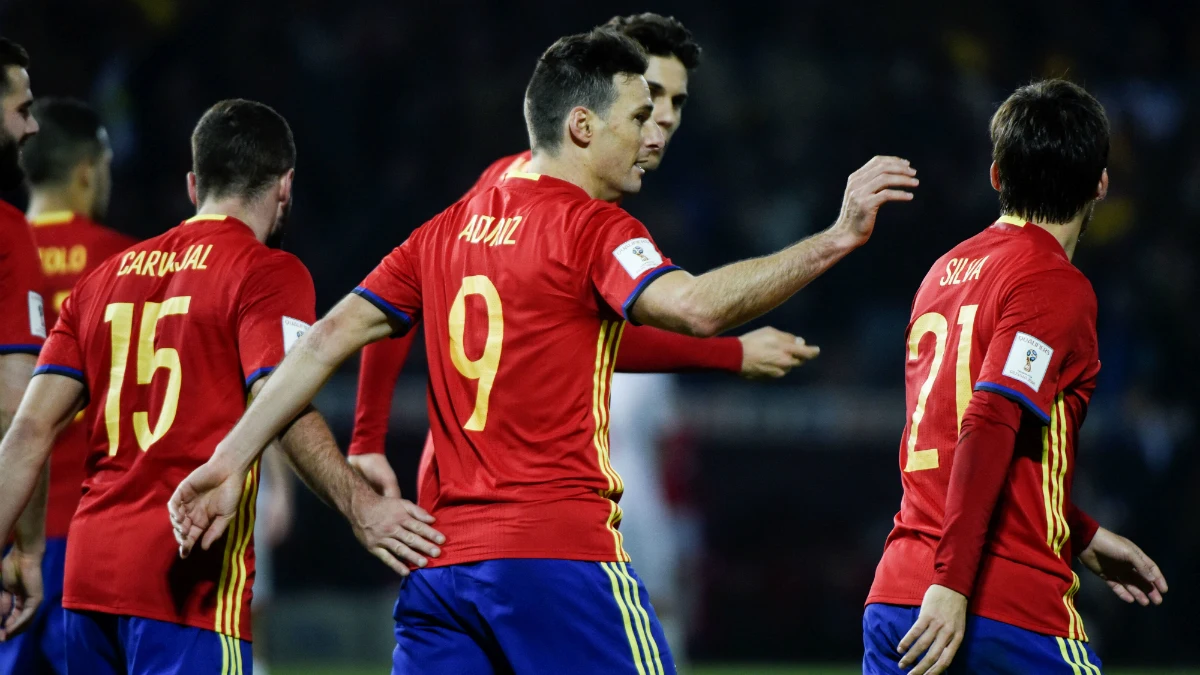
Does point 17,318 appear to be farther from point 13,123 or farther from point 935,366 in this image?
point 935,366

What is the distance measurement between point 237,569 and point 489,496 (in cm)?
91

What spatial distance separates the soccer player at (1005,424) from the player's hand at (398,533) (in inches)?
43.7

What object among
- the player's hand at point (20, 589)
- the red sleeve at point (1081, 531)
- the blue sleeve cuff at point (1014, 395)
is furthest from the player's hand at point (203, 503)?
the red sleeve at point (1081, 531)

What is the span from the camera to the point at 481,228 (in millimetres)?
3488

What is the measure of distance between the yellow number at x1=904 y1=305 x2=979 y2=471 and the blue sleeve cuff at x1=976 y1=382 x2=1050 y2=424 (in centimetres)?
13

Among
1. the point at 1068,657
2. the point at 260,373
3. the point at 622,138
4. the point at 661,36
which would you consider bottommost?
the point at 1068,657

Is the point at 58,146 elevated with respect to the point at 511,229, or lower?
elevated

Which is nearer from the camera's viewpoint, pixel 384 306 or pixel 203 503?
pixel 203 503

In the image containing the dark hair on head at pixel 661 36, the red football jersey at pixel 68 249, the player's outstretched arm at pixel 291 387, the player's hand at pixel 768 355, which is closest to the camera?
the player's outstretched arm at pixel 291 387

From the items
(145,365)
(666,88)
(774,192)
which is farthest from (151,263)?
(774,192)

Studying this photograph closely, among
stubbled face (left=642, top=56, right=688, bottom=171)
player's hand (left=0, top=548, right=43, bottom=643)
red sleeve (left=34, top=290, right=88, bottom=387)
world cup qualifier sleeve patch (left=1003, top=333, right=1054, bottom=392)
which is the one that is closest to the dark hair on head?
stubbled face (left=642, top=56, right=688, bottom=171)

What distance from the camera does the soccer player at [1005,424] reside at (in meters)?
3.05

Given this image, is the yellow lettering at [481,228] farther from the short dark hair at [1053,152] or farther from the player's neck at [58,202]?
the player's neck at [58,202]

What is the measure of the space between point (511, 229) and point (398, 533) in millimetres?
803
